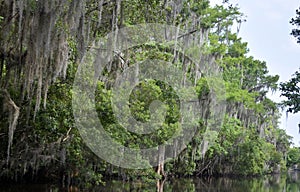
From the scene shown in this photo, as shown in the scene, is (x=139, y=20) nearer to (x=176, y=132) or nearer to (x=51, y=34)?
(x=51, y=34)

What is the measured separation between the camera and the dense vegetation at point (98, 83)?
6.88 m

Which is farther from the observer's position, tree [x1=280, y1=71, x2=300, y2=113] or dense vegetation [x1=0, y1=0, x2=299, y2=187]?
tree [x1=280, y1=71, x2=300, y2=113]

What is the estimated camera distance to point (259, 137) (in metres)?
27.7

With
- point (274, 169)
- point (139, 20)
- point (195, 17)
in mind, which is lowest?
point (274, 169)

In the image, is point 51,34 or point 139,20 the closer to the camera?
point 51,34

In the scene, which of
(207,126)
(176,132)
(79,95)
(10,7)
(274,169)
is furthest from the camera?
(274,169)

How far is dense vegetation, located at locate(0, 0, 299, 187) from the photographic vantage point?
22.6 feet

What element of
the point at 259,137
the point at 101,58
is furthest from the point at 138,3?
the point at 259,137

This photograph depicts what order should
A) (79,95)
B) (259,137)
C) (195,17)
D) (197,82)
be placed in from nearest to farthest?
(79,95)
(195,17)
(197,82)
(259,137)

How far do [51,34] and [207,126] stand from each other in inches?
503

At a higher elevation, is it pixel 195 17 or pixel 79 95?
pixel 195 17

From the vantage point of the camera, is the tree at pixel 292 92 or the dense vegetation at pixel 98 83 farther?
the tree at pixel 292 92

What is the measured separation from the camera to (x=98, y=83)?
10539mm

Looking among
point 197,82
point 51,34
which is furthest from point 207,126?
point 51,34
